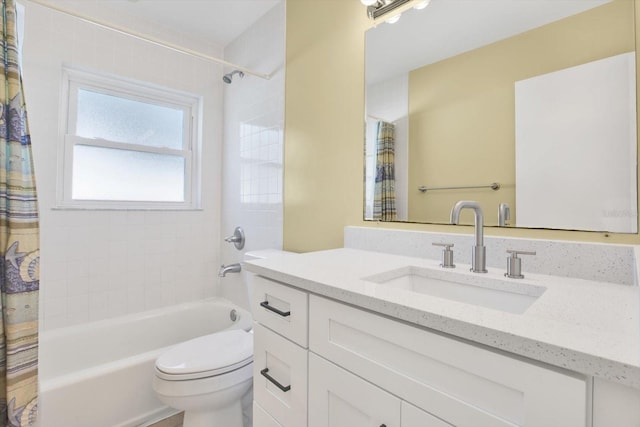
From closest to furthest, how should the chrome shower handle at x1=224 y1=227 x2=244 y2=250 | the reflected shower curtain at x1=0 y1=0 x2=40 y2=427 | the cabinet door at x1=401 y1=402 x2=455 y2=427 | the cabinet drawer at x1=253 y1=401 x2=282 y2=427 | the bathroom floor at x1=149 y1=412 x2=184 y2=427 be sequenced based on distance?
the cabinet door at x1=401 y1=402 x2=455 y2=427 < the cabinet drawer at x1=253 y1=401 x2=282 y2=427 < the reflected shower curtain at x1=0 y1=0 x2=40 y2=427 < the bathroom floor at x1=149 y1=412 x2=184 y2=427 < the chrome shower handle at x1=224 y1=227 x2=244 y2=250

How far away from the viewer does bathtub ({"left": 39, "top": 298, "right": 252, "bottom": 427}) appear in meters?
1.38

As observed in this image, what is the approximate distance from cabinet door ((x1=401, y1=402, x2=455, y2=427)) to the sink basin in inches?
12.7

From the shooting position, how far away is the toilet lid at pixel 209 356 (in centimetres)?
129

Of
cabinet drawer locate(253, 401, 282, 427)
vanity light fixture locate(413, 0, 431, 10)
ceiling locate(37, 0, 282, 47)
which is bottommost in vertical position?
cabinet drawer locate(253, 401, 282, 427)

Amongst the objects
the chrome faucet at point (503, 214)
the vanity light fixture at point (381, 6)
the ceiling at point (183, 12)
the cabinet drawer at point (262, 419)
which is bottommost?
the cabinet drawer at point (262, 419)

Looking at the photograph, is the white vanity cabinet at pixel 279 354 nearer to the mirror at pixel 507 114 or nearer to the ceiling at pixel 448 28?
the mirror at pixel 507 114

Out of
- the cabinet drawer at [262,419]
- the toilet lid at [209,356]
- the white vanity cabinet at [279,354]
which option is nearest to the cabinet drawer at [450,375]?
the white vanity cabinet at [279,354]

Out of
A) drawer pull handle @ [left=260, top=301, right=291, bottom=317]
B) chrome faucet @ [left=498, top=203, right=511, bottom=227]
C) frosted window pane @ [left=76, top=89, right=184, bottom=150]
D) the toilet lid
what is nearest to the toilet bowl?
the toilet lid

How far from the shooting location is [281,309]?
0.92 meters

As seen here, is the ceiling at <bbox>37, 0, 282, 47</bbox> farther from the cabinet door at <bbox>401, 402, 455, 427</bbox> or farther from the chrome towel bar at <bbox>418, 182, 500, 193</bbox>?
the cabinet door at <bbox>401, 402, 455, 427</bbox>

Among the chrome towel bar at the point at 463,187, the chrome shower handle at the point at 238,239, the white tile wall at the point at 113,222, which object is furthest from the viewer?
the chrome shower handle at the point at 238,239

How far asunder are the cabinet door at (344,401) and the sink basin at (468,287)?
10.3 inches

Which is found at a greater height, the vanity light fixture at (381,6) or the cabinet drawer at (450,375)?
the vanity light fixture at (381,6)

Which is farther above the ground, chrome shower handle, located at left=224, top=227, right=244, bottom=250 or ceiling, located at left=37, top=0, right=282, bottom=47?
ceiling, located at left=37, top=0, right=282, bottom=47
